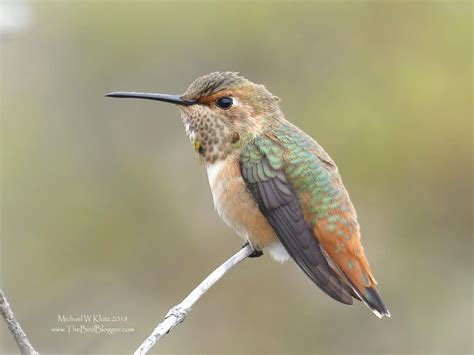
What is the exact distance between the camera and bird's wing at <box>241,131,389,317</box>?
139 inches

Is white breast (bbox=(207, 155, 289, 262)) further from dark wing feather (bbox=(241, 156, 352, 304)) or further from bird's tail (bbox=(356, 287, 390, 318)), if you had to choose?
bird's tail (bbox=(356, 287, 390, 318))

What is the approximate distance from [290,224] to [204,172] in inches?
131

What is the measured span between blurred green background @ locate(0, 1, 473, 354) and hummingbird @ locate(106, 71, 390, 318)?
2.44 m

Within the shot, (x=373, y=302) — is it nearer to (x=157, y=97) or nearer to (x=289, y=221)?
(x=289, y=221)

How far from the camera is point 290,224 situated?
354 cm

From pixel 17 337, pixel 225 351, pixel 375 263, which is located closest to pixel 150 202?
pixel 225 351

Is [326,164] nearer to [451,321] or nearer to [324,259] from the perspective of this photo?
[324,259]

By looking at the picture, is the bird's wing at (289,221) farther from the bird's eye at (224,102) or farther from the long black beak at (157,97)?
the long black beak at (157,97)

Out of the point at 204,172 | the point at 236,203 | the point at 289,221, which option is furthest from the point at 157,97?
the point at 204,172

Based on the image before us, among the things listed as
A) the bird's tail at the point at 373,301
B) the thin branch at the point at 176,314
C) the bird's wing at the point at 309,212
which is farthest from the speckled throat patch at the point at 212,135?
the bird's tail at the point at 373,301

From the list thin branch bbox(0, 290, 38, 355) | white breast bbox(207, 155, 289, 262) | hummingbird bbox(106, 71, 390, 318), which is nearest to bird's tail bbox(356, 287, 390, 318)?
hummingbird bbox(106, 71, 390, 318)

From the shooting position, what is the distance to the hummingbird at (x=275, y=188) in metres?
3.53

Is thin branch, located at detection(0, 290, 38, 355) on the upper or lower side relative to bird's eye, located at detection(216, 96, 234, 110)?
lower

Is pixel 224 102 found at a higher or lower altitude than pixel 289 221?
higher
